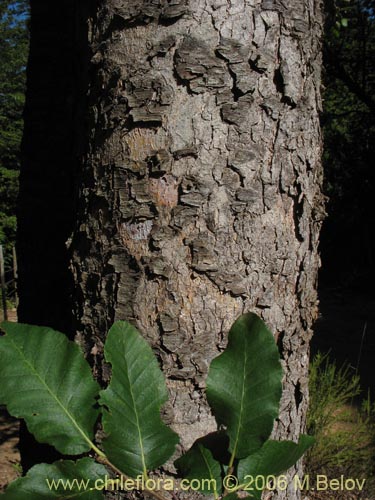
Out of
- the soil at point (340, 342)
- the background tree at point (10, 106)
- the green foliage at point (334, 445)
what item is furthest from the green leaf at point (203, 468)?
the background tree at point (10, 106)

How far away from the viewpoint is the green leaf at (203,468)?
0.58 m

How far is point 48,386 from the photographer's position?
0.58m

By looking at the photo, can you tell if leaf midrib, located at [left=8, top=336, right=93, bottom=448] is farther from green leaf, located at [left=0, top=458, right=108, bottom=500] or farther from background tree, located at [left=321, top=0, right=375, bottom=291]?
background tree, located at [left=321, top=0, right=375, bottom=291]

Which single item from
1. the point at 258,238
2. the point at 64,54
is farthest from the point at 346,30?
the point at 258,238

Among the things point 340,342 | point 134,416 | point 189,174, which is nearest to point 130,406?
point 134,416

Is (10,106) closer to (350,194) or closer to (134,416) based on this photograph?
(350,194)

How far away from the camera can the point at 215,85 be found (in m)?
0.93

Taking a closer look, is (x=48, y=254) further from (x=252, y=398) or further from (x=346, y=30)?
(x=346, y=30)

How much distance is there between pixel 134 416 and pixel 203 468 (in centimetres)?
9

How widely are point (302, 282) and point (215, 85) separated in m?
0.41

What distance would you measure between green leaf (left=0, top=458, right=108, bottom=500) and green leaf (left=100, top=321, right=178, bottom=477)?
30 millimetres

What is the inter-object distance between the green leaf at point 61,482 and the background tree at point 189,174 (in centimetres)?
37

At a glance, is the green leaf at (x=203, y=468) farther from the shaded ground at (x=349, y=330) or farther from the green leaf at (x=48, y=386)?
the shaded ground at (x=349, y=330)

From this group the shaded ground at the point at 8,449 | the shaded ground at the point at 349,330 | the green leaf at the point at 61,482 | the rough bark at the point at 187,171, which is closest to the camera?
the green leaf at the point at 61,482
